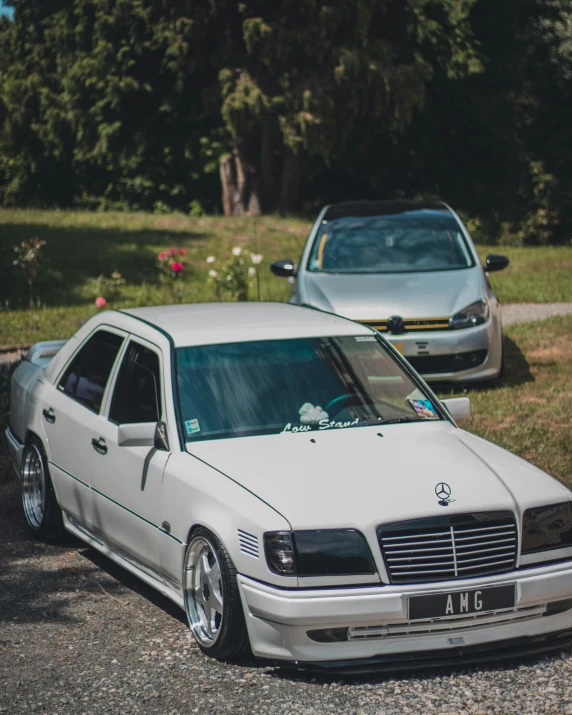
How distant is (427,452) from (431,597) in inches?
37.4

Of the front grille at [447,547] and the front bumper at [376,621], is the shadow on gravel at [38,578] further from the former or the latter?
the front grille at [447,547]

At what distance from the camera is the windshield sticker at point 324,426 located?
6012 millimetres

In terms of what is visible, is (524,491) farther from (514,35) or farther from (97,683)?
(514,35)

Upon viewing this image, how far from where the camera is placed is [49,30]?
119 feet

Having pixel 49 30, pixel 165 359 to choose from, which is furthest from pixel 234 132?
pixel 165 359

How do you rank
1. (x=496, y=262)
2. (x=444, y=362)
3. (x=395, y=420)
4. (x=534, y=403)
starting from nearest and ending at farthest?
1. (x=395, y=420)
2. (x=534, y=403)
3. (x=444, y=362)
4. (x=496, y=262)

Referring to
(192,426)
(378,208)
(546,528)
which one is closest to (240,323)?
(192,426)

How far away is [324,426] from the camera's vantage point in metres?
6.07

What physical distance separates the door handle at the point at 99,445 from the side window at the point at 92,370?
0.26 meters

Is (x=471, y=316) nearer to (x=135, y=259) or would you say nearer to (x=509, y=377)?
(x=509, y=377)

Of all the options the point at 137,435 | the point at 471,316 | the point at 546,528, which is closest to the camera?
the point at 546,528

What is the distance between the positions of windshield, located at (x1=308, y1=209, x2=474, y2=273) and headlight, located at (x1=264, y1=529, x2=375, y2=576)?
740cm

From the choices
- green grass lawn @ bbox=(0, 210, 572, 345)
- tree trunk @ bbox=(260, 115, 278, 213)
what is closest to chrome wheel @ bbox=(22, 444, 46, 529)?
green grass lawn @ bbox=(0, 210, 572, 345)

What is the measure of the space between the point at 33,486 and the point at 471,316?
5181 mm
